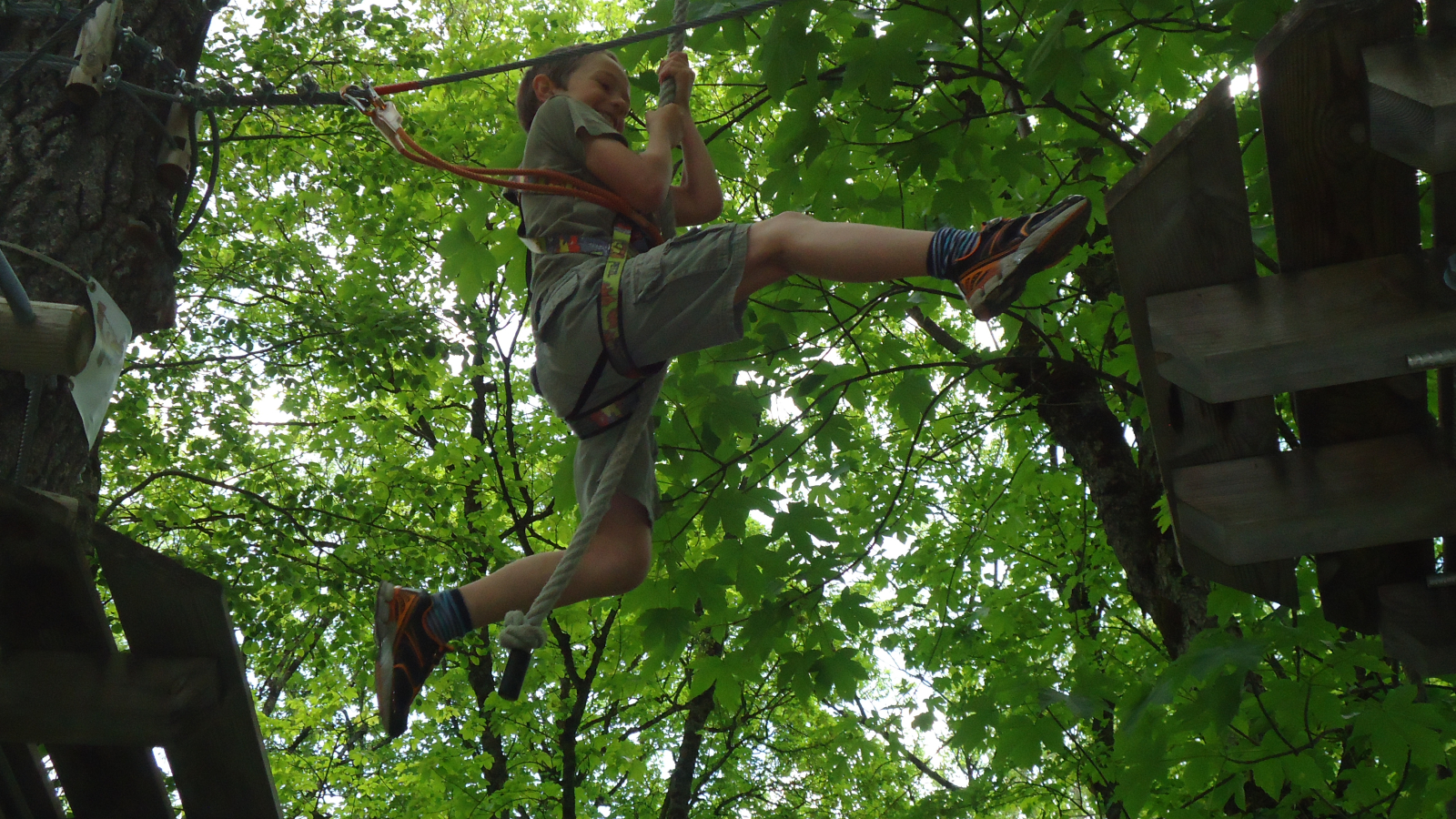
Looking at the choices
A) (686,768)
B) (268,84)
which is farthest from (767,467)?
(686,768)

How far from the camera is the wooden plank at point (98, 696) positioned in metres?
1.72

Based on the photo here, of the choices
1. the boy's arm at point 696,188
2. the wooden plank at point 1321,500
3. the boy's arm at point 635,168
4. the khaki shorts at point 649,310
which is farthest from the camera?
the boy's arm at point 696,188

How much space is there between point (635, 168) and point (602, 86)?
475mm

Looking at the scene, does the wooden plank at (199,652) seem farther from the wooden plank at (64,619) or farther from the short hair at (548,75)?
the short hair at (548,75)

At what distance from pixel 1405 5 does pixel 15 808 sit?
8.74ft

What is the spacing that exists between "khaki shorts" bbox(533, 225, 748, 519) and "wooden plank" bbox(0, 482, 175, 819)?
3.41ft

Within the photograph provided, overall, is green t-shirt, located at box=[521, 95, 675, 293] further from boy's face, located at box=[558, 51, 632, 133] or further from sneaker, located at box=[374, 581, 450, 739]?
sneaker, located at box=[374, 581, 450, 739]

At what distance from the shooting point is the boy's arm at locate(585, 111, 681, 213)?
98.6 inches

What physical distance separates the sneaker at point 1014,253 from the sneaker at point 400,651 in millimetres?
1503

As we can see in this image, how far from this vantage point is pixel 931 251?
2.07 metres

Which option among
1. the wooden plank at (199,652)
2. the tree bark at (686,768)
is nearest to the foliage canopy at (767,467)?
the tree bark at (686,768)

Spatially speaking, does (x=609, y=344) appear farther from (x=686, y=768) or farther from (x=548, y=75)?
(x=686, y=768)

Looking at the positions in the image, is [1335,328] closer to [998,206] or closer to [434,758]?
[998,206]

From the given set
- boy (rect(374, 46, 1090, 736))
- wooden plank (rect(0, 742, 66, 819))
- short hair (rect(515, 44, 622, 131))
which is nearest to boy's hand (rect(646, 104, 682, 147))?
boy (rect(374, 46, 1090, 736))
